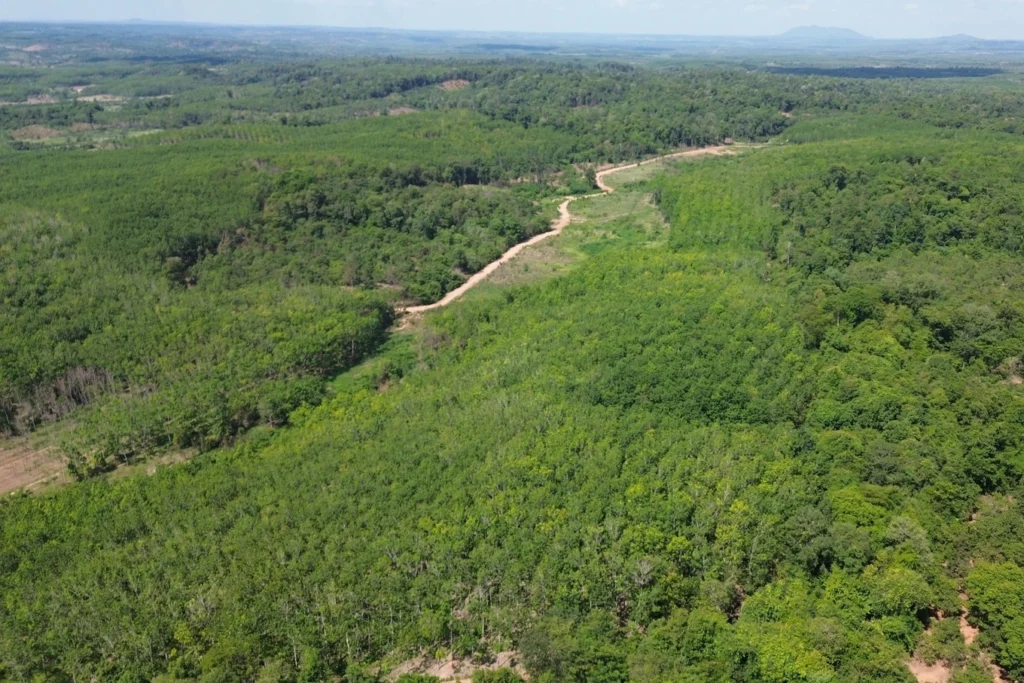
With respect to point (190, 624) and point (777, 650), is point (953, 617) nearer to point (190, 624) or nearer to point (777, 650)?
point (777, 650)

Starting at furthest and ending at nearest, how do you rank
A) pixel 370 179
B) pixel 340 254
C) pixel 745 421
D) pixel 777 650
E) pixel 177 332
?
pixel 370 179
pixel 340 254
pixel 177 332
pixel 745 421
pixel 777 650

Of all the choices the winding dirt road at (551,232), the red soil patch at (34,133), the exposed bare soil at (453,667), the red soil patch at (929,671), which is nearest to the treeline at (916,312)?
the red soil patch at (929,671)

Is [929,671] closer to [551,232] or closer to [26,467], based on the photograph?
[26,467]

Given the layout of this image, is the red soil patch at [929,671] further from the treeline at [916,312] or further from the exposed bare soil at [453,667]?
the exposed bare soil at [453,667]

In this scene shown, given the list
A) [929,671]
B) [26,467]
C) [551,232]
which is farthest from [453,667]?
[551,232]

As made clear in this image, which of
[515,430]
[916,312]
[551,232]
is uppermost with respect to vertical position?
[916,312]

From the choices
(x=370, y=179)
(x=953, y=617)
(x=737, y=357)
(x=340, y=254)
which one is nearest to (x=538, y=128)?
(x=370, y=179)
